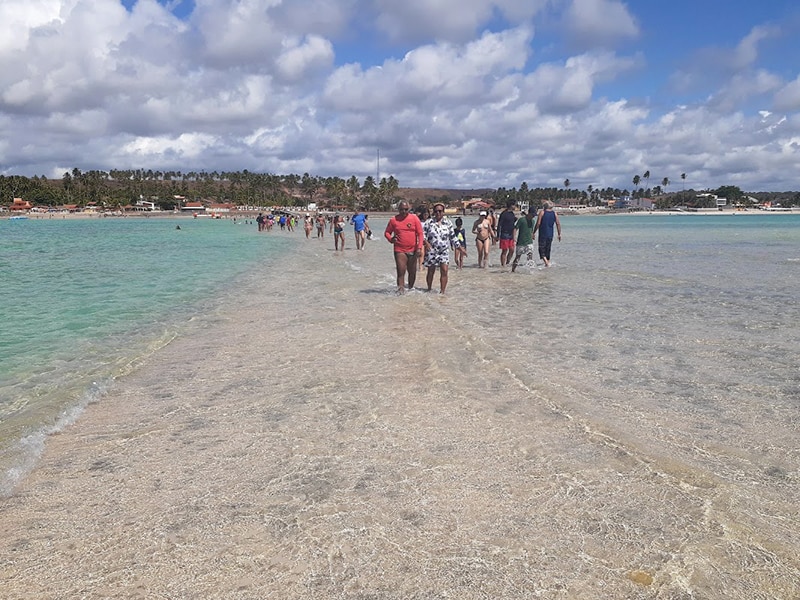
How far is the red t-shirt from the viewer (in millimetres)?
11234

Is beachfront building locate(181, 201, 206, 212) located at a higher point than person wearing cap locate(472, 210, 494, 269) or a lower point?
higher

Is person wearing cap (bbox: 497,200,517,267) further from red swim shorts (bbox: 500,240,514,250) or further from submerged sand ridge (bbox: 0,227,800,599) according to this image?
submerged sand ridge (bbox: 0,227,800,599)

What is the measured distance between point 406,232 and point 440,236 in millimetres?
721

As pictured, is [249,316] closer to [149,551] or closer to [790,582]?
[149,551]

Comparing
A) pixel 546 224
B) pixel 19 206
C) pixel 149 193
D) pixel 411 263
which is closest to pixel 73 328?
pixel 411 263

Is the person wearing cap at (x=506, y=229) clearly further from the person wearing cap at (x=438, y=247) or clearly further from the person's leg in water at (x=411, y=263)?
the person's leg in water at (x=411, y=263)

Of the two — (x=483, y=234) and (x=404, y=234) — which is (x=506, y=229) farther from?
(x=404, y=234)

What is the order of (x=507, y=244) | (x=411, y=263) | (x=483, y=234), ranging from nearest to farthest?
(x=411, y=263)
(x=507, y=244)
(x=483, y=234)

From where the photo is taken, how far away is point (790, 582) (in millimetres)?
2570

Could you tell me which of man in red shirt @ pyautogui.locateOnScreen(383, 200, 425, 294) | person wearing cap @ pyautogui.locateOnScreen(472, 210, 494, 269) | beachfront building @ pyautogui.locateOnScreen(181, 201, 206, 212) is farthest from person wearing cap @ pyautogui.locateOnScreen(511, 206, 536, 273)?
beachfront building @ pyautogui.locateOnScreen(181, 201, 206, 212)

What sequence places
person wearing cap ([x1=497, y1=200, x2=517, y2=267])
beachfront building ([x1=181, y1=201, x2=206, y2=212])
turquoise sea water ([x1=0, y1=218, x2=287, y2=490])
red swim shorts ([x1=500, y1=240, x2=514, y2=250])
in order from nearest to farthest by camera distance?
turquoise sea water ([x1=0, y1=218, x2=287, y2=490]) < person wearing cap ([x1=497, y1=200, x2=517, y2=267]) < red swim shorts ([x1=500, y1=240, x2=514, y2=250]) < beachfront building ([x1=181, y1=201, x2=206, y2=212])

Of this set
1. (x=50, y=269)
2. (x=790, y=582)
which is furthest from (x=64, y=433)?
(x=50, y=269)

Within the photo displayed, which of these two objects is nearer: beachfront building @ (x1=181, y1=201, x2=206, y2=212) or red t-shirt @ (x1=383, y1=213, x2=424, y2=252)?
red t-shirt @ (x1=383, y1=213, x2=424, y2=252)

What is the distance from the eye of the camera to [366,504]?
3297mm
